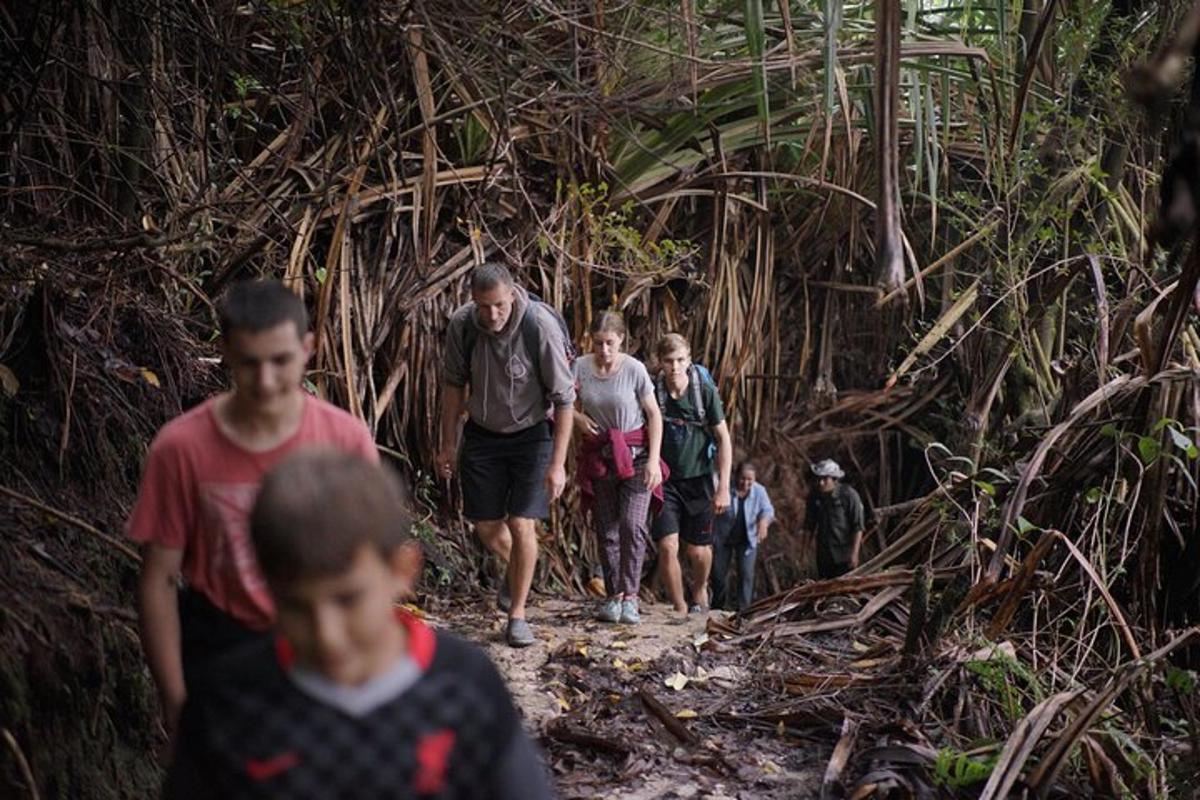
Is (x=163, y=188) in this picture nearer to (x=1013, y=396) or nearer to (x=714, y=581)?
(x=1013, y=396)

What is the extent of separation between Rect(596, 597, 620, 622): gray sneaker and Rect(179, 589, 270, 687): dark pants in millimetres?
3975

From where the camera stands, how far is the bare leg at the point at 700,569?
24.8 feet

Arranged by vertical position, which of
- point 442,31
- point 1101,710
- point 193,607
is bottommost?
point 1101,710

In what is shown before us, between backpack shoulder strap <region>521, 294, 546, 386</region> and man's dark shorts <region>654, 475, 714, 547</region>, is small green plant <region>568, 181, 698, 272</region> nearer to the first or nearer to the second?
man's dark shorts <region>654, 475, 714, 547</region>

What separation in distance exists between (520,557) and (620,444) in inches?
38.3

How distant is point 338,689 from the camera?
1685 millimetres

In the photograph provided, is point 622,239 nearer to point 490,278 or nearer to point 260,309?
point 490,278

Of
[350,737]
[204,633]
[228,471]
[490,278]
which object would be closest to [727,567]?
[490,278]

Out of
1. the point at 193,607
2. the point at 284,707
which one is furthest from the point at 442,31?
the point at 284,707

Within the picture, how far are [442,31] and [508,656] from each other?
2.69 meters

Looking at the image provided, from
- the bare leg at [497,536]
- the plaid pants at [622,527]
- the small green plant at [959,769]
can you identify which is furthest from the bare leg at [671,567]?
the small green plant at [959,769]

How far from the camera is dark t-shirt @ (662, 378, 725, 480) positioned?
7102 mm

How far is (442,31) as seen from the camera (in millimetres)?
5223

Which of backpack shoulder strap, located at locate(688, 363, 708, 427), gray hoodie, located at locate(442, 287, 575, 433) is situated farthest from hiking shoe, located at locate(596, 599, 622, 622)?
gray hoodie, located at locate(442, 287, 575, 433)
